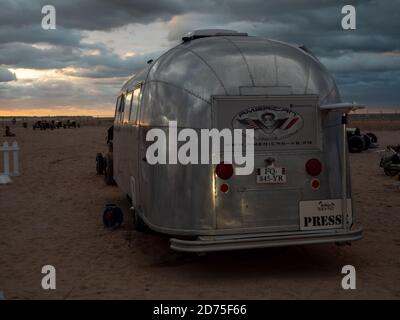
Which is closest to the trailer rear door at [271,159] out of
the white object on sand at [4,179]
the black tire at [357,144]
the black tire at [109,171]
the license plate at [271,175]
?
the license plate at [271,175]

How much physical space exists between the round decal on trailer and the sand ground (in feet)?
6.23

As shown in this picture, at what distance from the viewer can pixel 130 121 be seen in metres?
8.09

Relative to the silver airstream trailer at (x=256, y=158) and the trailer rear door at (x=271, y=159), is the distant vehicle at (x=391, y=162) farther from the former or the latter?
the trailer rear door at (x=271, y=159)

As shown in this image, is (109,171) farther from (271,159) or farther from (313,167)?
(313,167)

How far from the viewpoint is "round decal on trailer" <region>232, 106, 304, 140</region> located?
19.0 ft

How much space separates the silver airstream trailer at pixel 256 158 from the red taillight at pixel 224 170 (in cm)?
1

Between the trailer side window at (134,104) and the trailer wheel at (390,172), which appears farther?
the trailer wheel at (390,172)

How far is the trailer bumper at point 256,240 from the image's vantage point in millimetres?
5520

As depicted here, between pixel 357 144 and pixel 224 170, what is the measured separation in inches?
743

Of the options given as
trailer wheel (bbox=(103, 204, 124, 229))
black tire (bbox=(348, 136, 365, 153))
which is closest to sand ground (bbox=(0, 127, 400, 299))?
trailer wheel (bbox=(103, 204, 124, 229))

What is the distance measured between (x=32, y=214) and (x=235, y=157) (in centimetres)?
634
